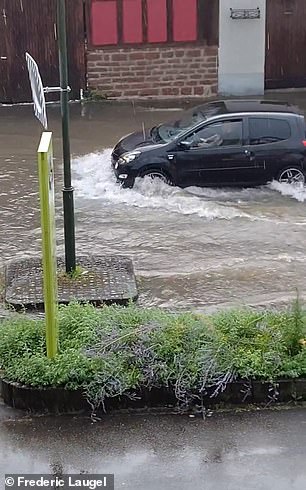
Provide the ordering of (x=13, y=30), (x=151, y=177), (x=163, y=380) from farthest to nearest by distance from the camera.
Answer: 1. (x=13, y=30)
2. (x=151, y=177)
3. (x=163, y=380)

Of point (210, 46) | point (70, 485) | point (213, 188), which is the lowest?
point (70, 485)

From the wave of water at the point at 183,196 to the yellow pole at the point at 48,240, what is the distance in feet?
20.8

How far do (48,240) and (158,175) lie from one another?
23.7ft

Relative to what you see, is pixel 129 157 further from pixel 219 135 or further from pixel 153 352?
pixel 153 352

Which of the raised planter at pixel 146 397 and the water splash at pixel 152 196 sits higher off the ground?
the water splash at pixel 152 196

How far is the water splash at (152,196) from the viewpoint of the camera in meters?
13.1

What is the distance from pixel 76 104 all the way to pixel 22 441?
615 inches

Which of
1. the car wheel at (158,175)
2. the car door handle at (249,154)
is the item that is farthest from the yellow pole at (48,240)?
the car door handle at (249,154)

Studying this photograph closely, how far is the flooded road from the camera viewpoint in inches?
405

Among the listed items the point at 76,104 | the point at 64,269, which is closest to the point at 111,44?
the point at 76,104

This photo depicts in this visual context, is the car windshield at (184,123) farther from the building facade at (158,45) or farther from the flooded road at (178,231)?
A: the building facade at (158,45)

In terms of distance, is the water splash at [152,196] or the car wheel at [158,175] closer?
the water splash at [152,196]

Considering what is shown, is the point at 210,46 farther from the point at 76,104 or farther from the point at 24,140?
the point at 24,140

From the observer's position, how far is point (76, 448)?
628 cm
